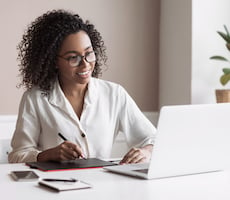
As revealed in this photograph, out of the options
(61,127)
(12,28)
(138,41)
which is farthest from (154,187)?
(138,41)

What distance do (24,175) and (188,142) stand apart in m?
0.54

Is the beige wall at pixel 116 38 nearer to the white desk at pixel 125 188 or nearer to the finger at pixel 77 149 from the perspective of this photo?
the finger at pixel 77 149

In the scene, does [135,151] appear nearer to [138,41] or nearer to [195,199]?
[195,199]

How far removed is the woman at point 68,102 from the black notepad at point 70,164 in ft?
0.78

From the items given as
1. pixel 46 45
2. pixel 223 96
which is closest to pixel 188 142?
pixel 46 45

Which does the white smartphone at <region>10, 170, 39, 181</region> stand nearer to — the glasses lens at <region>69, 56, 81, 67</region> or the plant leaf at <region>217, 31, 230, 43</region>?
the glasses lens at <region>69, 56, 81, 67</region>

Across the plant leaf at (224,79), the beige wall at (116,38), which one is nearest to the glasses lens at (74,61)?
the beige wall at (116,38)

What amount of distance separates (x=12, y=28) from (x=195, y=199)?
2.26 meters

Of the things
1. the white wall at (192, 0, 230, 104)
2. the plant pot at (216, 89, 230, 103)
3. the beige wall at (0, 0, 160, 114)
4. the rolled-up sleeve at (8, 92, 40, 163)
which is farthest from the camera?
the white wall at (192, 0, 230, 104)

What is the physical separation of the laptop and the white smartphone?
27 centimetres

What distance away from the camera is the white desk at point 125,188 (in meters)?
1.36

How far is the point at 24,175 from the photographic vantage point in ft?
5.21

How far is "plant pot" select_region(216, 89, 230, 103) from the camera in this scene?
11.1 ft

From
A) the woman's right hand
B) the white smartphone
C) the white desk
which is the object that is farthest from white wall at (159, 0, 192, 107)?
the white smartphone
